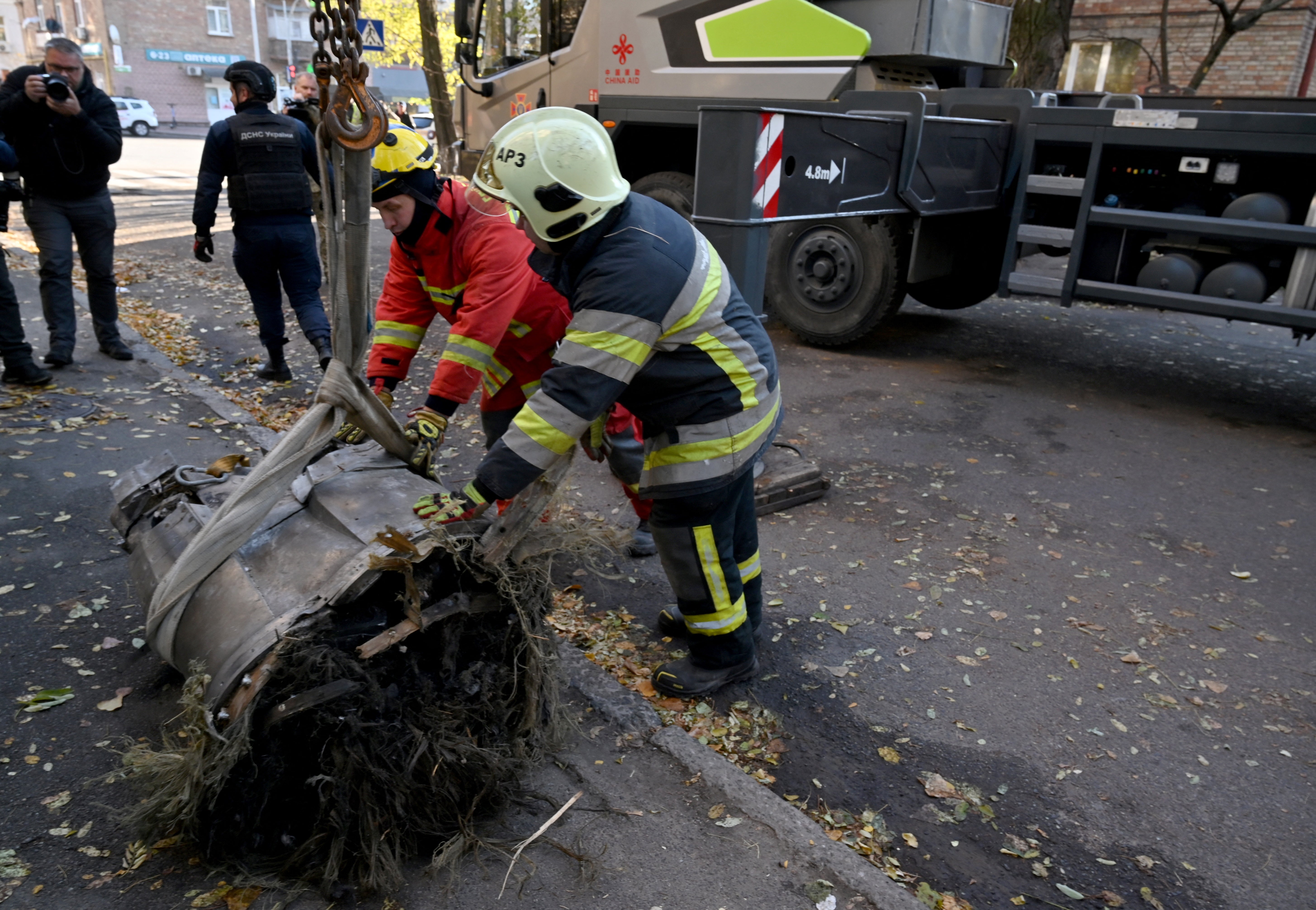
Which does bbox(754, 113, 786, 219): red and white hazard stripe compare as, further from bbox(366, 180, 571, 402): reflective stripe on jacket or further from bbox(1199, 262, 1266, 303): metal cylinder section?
bbox(1199, 262, 1266, 303): metal cylinder section

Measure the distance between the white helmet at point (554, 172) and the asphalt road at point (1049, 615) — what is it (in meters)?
1.65

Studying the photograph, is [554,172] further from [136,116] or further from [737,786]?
[136,116]

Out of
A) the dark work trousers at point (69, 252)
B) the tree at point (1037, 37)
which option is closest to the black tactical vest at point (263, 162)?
the dark work trousers at point (69, 252)

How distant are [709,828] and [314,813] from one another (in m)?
1.00

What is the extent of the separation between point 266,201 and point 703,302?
4.17 meters

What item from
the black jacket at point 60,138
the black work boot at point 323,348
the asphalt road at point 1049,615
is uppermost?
the black jacket at point 60,138

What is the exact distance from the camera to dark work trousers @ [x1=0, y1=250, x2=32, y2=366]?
17.3 ft

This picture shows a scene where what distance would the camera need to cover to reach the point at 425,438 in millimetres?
2699

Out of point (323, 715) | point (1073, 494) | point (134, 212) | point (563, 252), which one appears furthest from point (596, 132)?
point (134, 212)

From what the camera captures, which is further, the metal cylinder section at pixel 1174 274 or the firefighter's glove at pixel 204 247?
the firefighter's glove at pixel 204 247

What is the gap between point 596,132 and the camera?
237 centimetres

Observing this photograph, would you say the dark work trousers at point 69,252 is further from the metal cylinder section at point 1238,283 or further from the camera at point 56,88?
the metal cylinder section at point 1238,283

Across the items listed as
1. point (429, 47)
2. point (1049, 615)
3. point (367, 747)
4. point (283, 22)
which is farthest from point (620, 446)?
point (283, 22)

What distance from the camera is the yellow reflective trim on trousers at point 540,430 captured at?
7.39 ft
